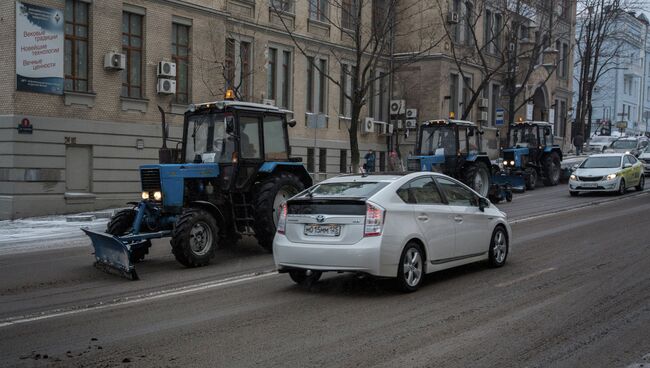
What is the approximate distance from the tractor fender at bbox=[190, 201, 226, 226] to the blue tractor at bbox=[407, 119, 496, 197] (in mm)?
11420

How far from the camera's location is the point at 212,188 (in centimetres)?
1212

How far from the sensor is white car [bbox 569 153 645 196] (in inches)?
965

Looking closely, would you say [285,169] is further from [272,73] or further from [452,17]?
[452,17]

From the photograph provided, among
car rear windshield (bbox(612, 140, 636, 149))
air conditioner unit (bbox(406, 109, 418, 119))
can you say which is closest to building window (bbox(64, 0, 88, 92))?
air conditioner unit (bbox(406, 109, 418, 119))

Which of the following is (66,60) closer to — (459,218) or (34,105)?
(34,105)

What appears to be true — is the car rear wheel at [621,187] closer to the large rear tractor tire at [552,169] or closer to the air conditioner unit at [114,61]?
the large rear tractor tire at [552,169]

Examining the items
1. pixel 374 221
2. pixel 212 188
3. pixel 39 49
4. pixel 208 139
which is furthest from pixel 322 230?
pixel 39 49

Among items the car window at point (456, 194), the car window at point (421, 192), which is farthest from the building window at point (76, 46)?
the car window at point (421, 192)

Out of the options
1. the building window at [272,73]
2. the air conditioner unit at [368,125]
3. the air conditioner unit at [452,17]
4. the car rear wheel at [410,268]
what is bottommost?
the car rear wheel at [410,268]

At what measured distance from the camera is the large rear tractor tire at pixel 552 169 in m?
29.9

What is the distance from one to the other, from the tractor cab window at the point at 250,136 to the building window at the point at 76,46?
11697 mm

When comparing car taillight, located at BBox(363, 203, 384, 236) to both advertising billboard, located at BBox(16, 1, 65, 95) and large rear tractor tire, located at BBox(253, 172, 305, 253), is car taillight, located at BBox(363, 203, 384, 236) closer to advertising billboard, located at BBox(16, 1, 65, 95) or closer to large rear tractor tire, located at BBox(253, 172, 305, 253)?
large rear tractor tire, located at BBox(253, 172, 305, 253)

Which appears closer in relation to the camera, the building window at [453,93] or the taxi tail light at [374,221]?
the taxi tail light at [374,221]

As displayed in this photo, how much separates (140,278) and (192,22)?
17466 millimetres
